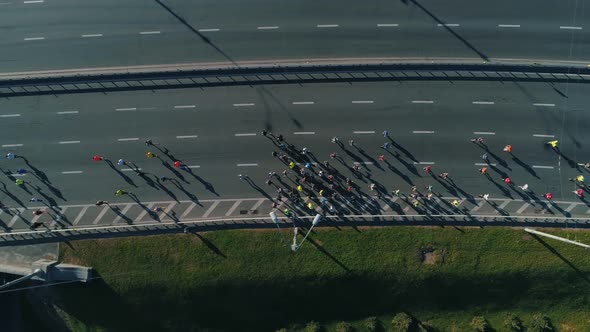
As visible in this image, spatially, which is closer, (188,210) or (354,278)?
(354,278)

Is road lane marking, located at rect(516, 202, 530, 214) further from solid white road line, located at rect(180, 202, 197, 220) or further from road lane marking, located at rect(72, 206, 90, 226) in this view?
road lane marking, located at rect(72, 206, 90, 226)

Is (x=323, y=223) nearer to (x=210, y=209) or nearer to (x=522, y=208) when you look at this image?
(x=210, y=209)

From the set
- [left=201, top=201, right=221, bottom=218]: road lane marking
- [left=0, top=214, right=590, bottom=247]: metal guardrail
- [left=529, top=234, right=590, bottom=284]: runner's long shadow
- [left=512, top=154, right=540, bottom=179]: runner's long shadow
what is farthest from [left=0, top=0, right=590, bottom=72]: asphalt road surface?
[left=529, top=234, right=590, bottom=284]: runner's long shadow

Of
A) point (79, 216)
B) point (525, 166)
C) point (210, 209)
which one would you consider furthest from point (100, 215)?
point (525, 166)

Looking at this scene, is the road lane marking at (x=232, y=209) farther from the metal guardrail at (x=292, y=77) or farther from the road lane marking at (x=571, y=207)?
the road lane marking at (x=571, y=207)

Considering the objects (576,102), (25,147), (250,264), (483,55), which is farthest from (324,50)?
(25,147)

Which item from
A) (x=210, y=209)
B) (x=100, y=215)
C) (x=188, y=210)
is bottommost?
(x=100, y=215)
